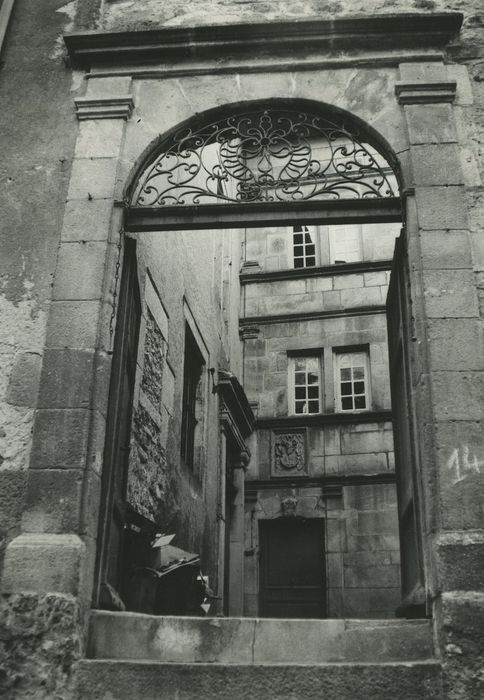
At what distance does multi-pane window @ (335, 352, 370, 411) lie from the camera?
12.4m

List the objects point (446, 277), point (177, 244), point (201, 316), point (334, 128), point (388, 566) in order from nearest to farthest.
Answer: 1. point (446, 277)
2. point (334, 128)
3. point (177, 244)
4. point (201, 316)
5. point (388, 566)

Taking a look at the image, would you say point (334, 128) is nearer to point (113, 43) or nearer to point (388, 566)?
point (113, 43)

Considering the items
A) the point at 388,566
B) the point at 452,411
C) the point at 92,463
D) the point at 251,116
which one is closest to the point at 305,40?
the point at 251,116

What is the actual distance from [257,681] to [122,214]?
294 centimetres

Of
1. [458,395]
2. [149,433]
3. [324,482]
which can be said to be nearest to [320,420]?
[324,482]

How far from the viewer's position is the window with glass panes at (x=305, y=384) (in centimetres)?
1261

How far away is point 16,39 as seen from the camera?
19.0 feet

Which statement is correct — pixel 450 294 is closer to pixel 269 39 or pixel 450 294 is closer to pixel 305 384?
pixel 269 39

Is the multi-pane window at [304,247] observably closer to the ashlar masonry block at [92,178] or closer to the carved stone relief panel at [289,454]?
the carved stone relief panel at [289,454]

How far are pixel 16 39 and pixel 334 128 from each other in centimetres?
261

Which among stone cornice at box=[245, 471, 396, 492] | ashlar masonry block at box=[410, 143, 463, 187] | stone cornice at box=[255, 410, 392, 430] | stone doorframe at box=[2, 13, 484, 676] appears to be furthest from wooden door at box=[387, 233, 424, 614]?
stone cornice at box=[255, 410, 392, 430]

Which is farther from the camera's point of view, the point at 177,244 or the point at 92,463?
the point at 177,244

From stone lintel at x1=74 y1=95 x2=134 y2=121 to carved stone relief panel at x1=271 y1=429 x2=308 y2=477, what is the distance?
788cm

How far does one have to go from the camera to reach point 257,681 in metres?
3.63
